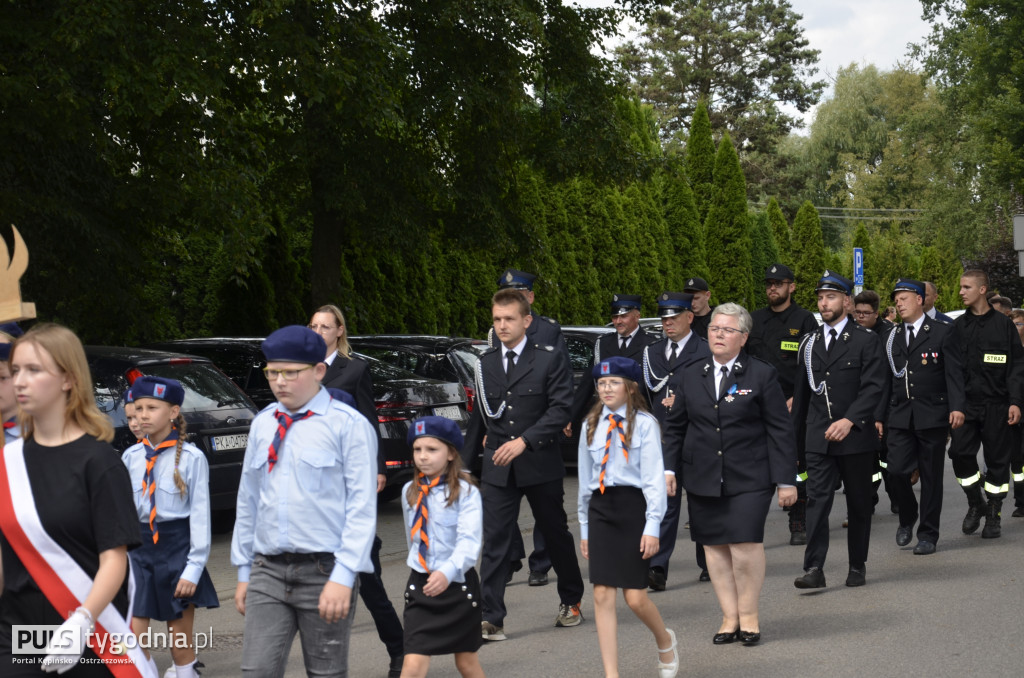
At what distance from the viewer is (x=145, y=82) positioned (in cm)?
1294

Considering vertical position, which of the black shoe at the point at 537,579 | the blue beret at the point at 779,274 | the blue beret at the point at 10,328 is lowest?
the black shoe at the point at 537,579

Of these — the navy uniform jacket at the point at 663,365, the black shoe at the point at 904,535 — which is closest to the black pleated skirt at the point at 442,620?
the navy uniform jacket at the point at 663,365

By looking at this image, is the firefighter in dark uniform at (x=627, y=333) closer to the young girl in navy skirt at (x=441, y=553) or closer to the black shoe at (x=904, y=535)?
the black shoe at (x=904, y=535)

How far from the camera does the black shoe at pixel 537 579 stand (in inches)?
356

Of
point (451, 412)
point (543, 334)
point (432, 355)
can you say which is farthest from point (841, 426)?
point (432, 355)

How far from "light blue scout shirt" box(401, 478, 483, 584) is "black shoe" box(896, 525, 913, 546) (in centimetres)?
Result: 589

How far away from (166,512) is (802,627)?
3779 millimetres

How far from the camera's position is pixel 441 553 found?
5.29 metres

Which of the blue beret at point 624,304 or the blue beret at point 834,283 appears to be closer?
the blue beret at point 834,283

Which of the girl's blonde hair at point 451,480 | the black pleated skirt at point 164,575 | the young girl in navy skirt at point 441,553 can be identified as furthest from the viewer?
the black pleated skirt at point 164,575

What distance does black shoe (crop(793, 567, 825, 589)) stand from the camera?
8.50m

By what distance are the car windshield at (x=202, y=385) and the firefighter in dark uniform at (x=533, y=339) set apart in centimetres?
295

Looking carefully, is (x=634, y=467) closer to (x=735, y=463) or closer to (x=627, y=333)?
(x=735, y=463)

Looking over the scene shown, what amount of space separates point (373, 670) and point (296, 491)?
2504mm
